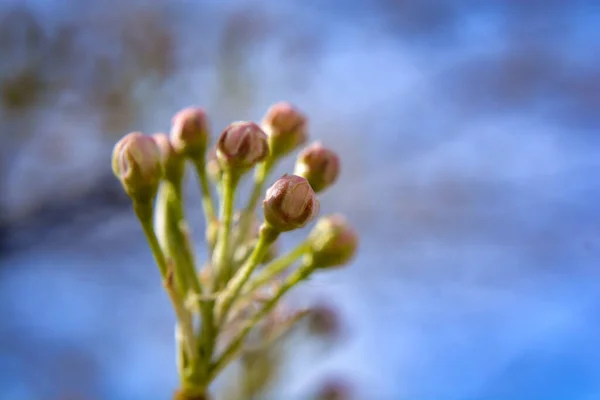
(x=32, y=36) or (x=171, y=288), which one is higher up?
(x=32, y=36)

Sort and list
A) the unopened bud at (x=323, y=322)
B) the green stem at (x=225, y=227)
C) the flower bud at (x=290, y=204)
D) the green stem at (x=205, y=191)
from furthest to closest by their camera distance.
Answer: the unopened bud at (x=323, y=322), the green stem at (x=205, y=191), the green stem at (x=225, y=227), the flower bud at (x=290, y=204)

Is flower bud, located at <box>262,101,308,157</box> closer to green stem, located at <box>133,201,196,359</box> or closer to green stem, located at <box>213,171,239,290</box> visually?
green stem, located at <box>213,171,239,290</box>

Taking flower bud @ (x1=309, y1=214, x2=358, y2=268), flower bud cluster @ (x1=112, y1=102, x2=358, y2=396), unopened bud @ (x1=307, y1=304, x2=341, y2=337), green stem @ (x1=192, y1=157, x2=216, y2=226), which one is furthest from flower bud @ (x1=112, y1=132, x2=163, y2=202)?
Result: unopened bud @ (x1=307, y1=304, x2=341, y2=337)

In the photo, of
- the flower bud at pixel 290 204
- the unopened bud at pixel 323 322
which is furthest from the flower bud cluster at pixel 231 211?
the unopened bud at pixel 323 322

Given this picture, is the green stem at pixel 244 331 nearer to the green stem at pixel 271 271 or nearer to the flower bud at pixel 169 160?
the green stem at pixel 271 271

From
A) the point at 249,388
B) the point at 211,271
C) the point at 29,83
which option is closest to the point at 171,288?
the point at 211,271

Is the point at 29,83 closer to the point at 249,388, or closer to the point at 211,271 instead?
the point at 249,388

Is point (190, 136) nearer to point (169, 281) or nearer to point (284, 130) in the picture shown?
point (284, 130)
